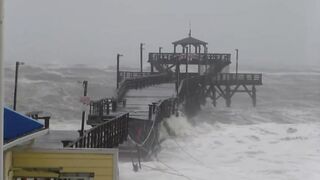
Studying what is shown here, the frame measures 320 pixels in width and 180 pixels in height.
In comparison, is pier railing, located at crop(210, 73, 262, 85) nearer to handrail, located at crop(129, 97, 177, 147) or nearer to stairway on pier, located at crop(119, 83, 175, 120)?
stairway on pier, located at crop(119, 83, 175, 120)

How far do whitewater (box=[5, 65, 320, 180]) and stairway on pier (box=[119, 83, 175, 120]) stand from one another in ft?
6.34

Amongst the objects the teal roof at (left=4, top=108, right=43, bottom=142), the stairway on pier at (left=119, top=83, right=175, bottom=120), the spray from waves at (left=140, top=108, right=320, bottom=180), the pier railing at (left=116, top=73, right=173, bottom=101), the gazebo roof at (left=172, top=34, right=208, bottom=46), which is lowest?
the spray from waves at (left=140, top=108, right=320, bottom=180)

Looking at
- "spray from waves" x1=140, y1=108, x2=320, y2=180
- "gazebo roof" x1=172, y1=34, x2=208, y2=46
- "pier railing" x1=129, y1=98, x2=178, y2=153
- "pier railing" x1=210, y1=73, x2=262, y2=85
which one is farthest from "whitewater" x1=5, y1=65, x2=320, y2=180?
"gazebo roof" x1=172, y1=34, x2=208, y2=46

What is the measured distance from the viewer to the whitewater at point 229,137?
23859 mm

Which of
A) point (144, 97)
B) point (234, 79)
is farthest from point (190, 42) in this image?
point (144, 97)

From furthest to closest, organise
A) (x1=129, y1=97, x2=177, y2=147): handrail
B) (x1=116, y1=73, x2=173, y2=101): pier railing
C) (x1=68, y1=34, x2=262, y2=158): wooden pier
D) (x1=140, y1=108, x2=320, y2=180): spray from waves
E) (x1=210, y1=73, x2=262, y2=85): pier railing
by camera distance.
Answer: (x1=210, y1=73, x2=262, y2=85): pier railing, (x1=116, y1=73, x2=173, y2=101): pier railing, (x1=129, y1=97, x2=177, y2=147): handrail, (x1=140, y1=108, x2=320, y2=180): spray from waves, (x1=68, y1=34, x2=262, y2=158): wooden pier

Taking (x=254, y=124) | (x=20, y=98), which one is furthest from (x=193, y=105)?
(x=20, y=98)

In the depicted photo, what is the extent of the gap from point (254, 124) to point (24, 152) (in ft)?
135

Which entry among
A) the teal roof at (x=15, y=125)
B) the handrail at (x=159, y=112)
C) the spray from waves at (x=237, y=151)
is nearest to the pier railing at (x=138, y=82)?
the handrail at (x=159, y=112)

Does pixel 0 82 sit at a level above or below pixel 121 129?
above

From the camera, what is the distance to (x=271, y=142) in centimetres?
3534

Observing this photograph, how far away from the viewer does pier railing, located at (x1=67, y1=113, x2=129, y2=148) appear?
576 inches

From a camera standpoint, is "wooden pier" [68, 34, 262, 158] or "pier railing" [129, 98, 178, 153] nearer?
"wooden pier" [68, 34, 262, 158]

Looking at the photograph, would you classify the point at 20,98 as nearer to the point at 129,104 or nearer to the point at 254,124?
the point at 254,124
